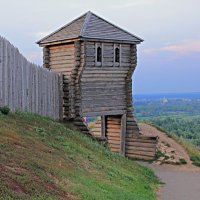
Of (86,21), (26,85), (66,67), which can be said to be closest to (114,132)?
(66,67)

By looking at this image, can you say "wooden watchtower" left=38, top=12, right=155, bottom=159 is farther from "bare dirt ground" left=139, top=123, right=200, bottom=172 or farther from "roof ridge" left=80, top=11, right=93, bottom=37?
"bare dirt ground" left=139, top=123, right=200, bottom=172

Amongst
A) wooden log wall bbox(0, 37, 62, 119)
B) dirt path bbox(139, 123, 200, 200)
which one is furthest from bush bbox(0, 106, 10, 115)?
dirt path bbox(139, 123, 200, 200)

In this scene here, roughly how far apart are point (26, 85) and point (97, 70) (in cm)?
426

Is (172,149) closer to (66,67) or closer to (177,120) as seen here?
(66,67)

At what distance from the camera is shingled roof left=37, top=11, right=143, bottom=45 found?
1834 cm

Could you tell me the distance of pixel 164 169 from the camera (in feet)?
60.2

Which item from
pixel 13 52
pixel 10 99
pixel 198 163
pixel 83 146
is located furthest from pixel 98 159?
pixel 198 163

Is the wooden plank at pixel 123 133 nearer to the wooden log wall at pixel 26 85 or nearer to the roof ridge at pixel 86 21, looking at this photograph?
the wooden log wall at pixel 26 85

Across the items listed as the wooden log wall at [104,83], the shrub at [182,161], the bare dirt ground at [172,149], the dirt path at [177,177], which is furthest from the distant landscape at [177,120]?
the wooden log wall at [104,83]

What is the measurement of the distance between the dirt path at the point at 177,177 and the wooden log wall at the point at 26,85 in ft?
17.0

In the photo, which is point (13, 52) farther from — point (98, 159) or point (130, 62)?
point (130, 62)

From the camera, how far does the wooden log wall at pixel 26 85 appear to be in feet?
45.3

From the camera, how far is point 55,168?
880 centimetres

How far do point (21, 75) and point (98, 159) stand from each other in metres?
4.53
